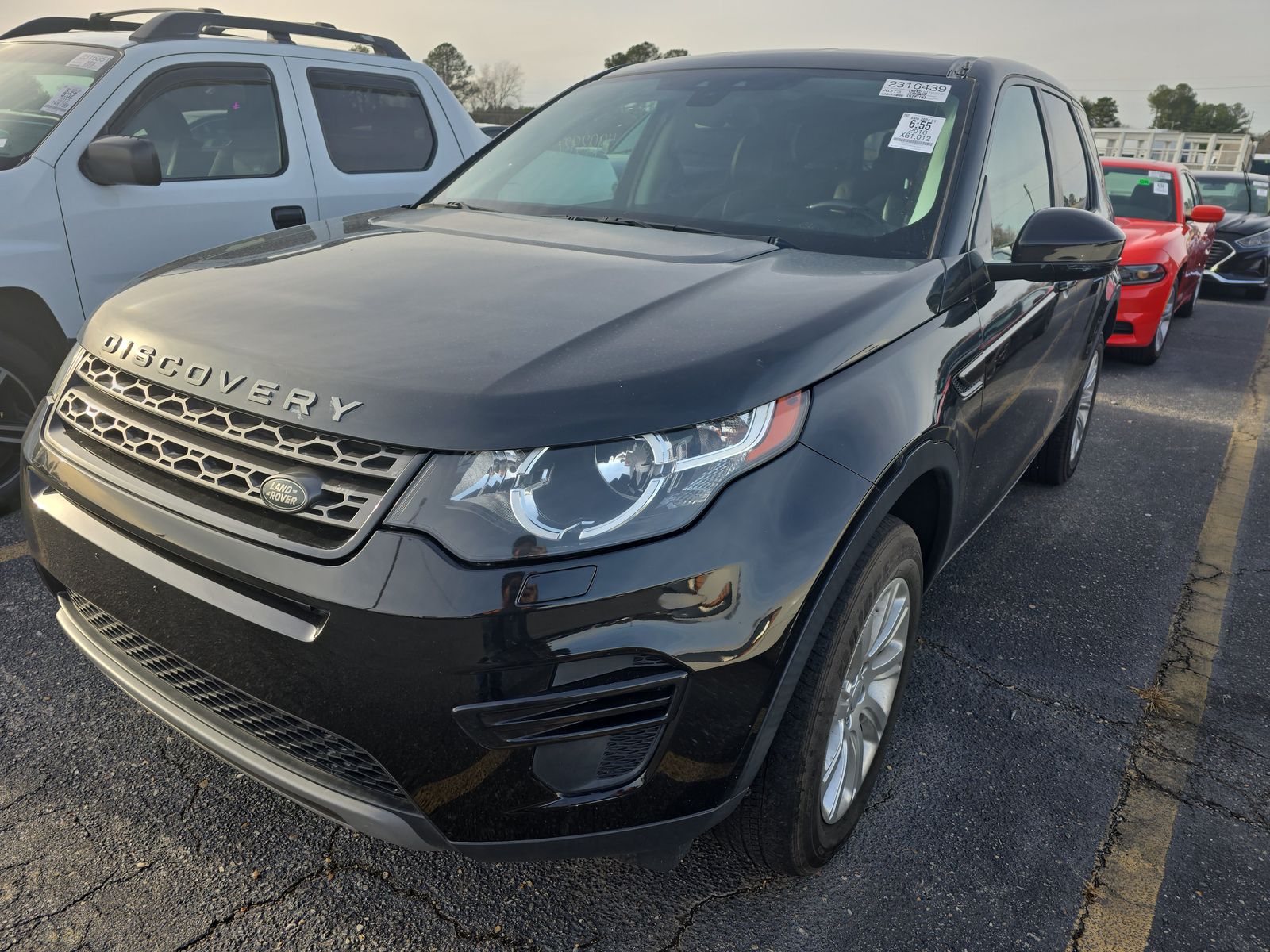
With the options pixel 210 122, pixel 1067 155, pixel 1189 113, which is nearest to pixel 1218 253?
pixel 1067 155

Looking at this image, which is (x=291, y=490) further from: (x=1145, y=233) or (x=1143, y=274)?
(x=1145, y=233)

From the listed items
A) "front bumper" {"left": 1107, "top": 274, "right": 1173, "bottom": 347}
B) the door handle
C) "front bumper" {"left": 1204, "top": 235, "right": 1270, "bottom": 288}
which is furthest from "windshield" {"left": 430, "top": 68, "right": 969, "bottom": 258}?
"front bumper" {"left": 1204, "top": 235, "right": 1270, "bottom": 288}

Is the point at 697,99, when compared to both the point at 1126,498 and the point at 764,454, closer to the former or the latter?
the point at 764,454

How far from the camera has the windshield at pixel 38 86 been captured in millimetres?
3730

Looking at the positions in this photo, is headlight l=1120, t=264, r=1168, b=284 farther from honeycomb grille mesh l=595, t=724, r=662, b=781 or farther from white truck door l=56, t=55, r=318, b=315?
honeycomb grille mesh l=595, t=724, r=662, b=781

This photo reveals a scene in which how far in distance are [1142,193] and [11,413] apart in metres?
8.57

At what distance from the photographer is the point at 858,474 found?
1772 mm

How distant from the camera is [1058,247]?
8.07ft

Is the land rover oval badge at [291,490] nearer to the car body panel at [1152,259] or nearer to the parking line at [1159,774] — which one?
the parking line at [1159,774]

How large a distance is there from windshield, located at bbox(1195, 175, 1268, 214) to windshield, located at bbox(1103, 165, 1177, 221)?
Answer: 5499 mm

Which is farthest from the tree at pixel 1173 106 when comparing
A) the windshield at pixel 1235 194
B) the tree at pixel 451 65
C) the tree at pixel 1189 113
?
the windshield at pixel 1235 194

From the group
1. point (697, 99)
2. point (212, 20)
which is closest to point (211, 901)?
point (697, 99)

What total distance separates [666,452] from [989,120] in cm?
174

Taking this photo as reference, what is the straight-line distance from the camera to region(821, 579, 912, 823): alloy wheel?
197cm
